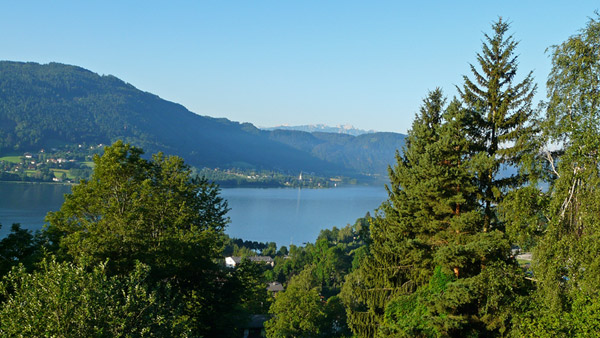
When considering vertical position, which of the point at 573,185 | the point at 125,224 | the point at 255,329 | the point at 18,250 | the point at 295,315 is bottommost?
the point at 255,329

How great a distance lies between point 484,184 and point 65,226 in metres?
11.5

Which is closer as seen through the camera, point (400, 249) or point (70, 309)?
point (70, 309)

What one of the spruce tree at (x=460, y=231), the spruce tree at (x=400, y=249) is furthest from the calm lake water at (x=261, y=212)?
the spruce tree at (x=460, y=231)

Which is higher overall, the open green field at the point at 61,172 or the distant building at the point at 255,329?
the open green field at the point at 61,172

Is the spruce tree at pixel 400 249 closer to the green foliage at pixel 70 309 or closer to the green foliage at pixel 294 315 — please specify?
the green foliage at pixel 70 309

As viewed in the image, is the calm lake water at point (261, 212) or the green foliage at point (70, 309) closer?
the green foliage at point (70, 309)

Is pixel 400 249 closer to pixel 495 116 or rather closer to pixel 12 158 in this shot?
pixel 495 116

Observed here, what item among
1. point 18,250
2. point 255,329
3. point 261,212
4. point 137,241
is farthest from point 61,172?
point 137,241

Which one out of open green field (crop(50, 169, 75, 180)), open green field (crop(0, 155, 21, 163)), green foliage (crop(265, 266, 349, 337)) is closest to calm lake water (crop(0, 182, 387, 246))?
open green field (crop(50, 169, 75, 180))

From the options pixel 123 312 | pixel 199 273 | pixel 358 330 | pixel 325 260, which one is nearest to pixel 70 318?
pixel 123 312

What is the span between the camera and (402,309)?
1151 centimetres

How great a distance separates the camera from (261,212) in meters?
115

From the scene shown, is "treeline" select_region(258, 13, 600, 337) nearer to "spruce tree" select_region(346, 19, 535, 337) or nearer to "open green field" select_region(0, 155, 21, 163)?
"spruce tree" select_region(346, 19, 535, 337)

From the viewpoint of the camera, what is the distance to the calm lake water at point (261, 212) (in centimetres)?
7491
